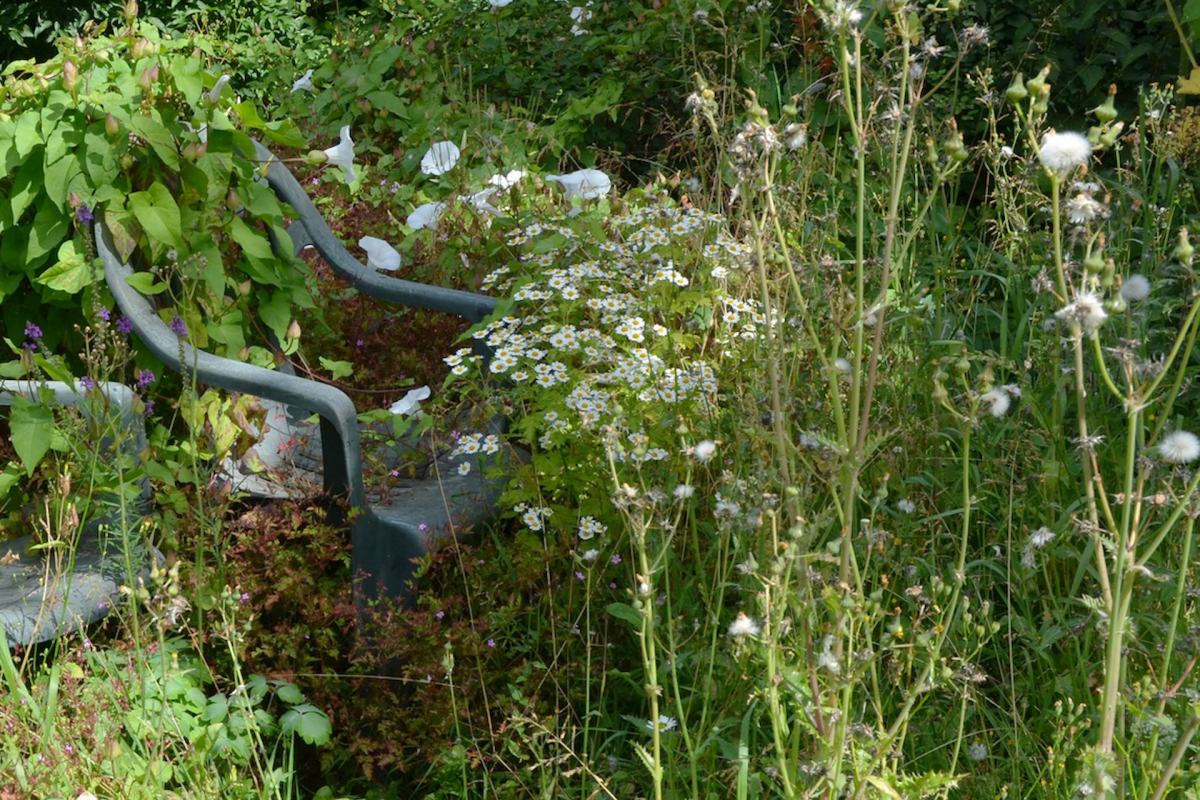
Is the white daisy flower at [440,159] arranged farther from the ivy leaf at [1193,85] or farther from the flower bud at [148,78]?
Answer: the ivy leaf at [1193,85]

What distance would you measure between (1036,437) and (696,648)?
37.5 inches

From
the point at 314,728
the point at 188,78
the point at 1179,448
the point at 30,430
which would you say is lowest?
the point at 314,728

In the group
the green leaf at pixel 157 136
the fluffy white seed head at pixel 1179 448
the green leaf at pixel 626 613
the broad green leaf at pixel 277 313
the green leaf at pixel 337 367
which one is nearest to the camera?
the fluffy white seed head at pixel 1179 448

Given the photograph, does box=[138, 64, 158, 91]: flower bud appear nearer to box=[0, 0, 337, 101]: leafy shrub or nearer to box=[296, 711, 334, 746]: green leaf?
box=[296, 711, 334, 746]: green leaf

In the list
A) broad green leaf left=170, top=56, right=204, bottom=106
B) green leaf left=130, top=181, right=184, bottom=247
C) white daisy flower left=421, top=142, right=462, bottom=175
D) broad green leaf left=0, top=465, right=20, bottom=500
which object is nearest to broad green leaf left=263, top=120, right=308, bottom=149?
broad green leaf left=170, top=56, right=204, bottom=106

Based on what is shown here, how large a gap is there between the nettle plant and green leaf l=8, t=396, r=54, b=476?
23cm

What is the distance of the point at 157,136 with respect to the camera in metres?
2.63

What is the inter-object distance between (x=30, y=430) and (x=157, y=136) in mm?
639

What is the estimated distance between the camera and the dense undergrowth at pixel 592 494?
184 centimetres

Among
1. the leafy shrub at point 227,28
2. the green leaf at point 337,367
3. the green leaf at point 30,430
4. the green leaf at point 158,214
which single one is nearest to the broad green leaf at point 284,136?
the green leaf at point 158,214

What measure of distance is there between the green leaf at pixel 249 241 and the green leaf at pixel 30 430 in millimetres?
539

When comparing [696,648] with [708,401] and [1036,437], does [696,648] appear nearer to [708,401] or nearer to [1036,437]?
[708,401]

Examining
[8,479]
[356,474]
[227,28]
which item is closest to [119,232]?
[8,479]

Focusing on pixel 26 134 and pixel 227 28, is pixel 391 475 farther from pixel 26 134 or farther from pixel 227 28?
pixel 227 28
